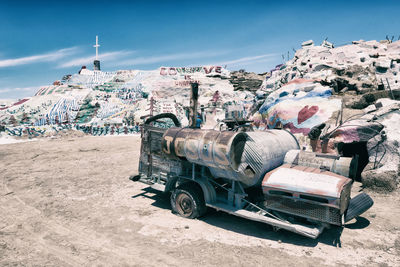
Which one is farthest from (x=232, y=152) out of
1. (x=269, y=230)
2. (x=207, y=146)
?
(x=269, y=230)

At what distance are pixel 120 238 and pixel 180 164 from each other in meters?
2.36

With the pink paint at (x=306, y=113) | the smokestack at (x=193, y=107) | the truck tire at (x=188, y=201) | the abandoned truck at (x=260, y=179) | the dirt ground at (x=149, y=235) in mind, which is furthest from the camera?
the pink paint at (x=306, y=113)

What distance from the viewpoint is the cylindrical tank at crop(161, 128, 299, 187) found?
5613 mm

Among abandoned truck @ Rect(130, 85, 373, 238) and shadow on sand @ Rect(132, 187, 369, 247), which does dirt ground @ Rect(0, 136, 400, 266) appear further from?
abandoned truck @ Rect(130, 85, 373, 238)

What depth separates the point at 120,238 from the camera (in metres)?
5.80

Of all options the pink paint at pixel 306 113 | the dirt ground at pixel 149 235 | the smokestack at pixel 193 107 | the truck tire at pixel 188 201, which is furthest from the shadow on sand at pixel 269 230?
the pink paint at pixel 306 113

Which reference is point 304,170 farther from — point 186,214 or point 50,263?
point 50,263

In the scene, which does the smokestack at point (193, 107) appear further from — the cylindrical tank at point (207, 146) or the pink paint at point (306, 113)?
the pink paint at point (306, 113)

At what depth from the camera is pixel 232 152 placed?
18.4 feet

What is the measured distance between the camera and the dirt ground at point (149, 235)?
4949 mm

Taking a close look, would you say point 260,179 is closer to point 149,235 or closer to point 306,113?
point 149,235

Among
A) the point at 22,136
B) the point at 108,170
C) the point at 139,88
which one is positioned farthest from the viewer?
the point at 139,88

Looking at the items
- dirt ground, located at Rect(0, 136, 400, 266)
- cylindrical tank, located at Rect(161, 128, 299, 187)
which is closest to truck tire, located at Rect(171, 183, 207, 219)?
dirt ground, located at Rect(0, 136, 400, 266)

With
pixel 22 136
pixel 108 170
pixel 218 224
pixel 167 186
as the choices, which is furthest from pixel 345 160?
pixel 22 136
